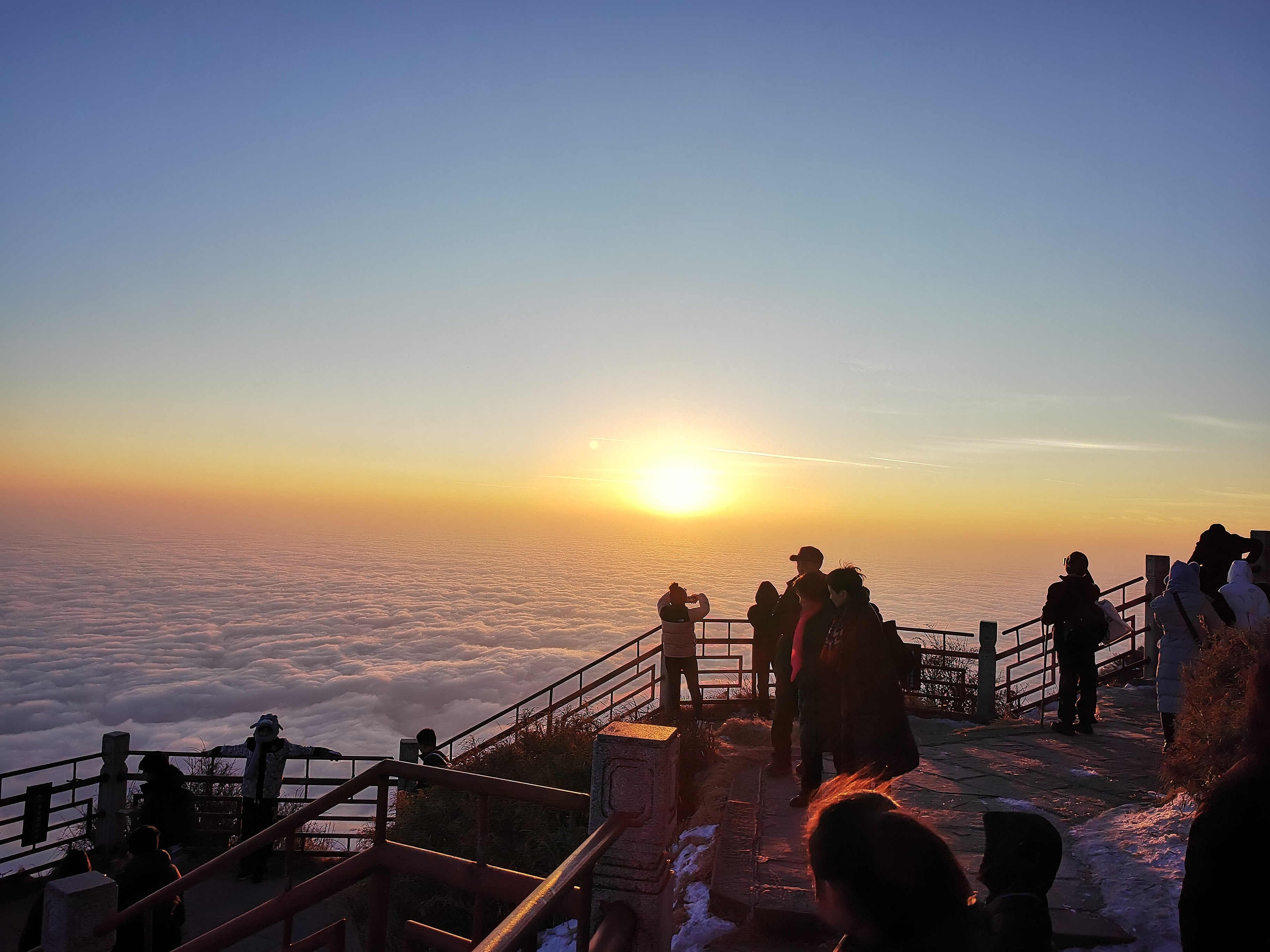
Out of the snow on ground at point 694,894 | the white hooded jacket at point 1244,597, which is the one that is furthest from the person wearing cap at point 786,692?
the white hooded jacket at point 1244,597

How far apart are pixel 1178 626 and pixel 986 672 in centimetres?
365

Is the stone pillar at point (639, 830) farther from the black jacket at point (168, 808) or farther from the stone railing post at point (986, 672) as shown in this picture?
the stone railing post at point (986, 672)

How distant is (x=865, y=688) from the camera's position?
4.35 metres

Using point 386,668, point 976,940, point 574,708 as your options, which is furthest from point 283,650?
point 976,940

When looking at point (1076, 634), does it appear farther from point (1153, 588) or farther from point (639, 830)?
point (639, 830)

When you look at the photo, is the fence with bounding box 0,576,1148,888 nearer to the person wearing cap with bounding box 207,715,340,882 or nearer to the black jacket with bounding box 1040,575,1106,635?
the person wearing cap with bounding box 207,715,340,882

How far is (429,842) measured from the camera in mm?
8508

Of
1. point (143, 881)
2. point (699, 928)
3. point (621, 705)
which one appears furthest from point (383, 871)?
point (621, 705)

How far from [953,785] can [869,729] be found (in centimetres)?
245

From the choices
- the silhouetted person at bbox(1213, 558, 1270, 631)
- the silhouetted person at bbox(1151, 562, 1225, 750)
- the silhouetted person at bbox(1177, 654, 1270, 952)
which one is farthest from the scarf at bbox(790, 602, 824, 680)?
the silhouetted person at bbox(1213, 558, 1270, 631)

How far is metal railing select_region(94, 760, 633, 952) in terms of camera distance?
3086 mm

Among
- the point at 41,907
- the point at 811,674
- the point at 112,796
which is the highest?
the point at 811,674

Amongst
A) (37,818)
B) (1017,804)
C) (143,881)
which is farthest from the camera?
(37,818)

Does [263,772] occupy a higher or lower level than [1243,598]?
lower
